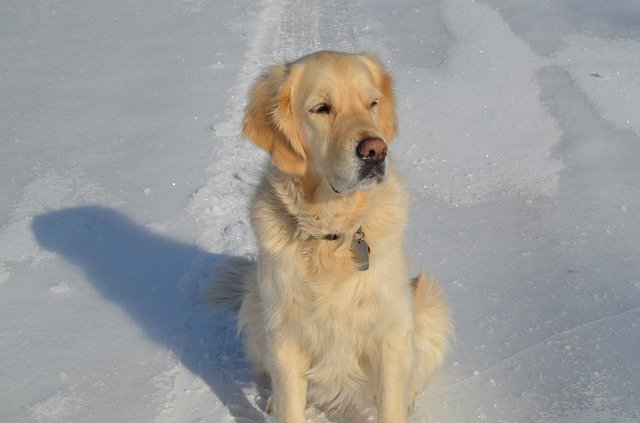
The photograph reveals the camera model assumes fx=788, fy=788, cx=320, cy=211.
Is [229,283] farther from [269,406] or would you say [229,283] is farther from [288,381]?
[288,381]

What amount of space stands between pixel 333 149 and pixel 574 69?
4511mm

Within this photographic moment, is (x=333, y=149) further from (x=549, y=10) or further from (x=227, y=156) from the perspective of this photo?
(x=549, y=10)

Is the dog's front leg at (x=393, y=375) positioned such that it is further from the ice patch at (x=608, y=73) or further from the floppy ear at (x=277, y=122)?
the ice patch at (x=608, y=73)

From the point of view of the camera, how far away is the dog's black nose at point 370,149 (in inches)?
122

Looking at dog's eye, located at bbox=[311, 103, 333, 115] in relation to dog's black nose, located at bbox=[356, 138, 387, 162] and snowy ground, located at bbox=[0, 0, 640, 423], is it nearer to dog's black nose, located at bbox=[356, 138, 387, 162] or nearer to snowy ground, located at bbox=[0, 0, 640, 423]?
dog's black nose, located at bbox=[356, 138, 387, 162]

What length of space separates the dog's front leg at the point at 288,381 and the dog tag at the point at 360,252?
1.48ft

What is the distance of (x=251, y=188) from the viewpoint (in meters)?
4.92

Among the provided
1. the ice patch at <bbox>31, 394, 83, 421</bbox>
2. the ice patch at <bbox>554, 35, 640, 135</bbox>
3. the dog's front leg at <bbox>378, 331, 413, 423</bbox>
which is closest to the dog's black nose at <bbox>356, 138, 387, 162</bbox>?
the dog's front leg at <bbox>378, 331, 413, 423</bbox>

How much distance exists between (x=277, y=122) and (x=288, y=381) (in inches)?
43.3

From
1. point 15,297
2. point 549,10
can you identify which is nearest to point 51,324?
point 15,297

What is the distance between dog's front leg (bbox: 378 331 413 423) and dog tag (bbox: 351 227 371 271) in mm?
335

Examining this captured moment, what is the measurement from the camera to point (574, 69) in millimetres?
7008

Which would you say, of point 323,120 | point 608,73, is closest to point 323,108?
point 323,120

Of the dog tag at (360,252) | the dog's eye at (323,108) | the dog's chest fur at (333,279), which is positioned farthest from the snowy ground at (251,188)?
the dog's eye at (323,108)
